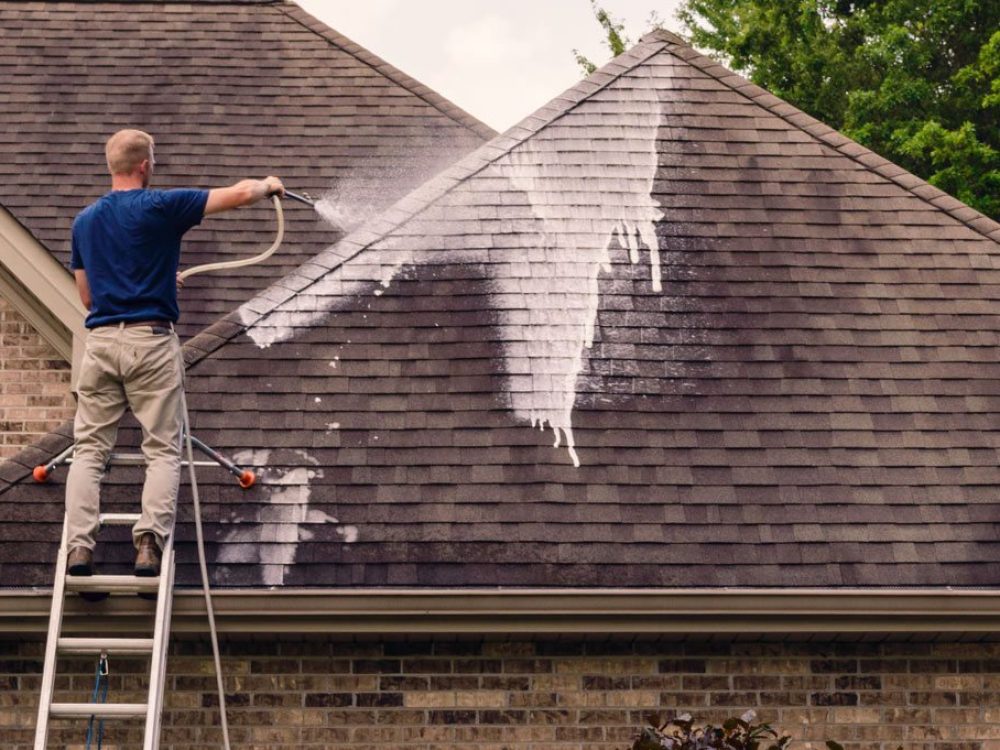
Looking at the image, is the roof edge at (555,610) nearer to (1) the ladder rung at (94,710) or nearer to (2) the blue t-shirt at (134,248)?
(1) the ladder rung at (94,710)

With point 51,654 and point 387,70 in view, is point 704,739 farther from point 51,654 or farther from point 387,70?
point 387,70

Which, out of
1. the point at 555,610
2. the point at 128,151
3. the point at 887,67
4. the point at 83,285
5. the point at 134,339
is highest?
the point at 887,67

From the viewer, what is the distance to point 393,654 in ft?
27.6

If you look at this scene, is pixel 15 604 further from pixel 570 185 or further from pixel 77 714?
pixel 570 185

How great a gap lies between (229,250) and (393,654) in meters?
4.41

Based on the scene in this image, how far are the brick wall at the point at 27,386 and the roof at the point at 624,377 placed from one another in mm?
2020

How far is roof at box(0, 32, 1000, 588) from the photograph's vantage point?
8367 mm

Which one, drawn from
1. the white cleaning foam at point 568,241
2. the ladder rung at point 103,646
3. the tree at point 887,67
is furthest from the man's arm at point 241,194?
the tree at point 887,67

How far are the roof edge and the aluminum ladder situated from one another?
517 millimetres

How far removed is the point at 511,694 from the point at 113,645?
2.25 m

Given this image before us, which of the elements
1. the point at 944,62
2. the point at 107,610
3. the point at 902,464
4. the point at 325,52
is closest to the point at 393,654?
the point at 107,610

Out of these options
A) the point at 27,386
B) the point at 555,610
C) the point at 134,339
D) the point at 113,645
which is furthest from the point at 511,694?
the point at 27,386

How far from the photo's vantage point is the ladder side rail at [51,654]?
6.61 metres

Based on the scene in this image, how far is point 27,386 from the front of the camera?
1106 centimetres
